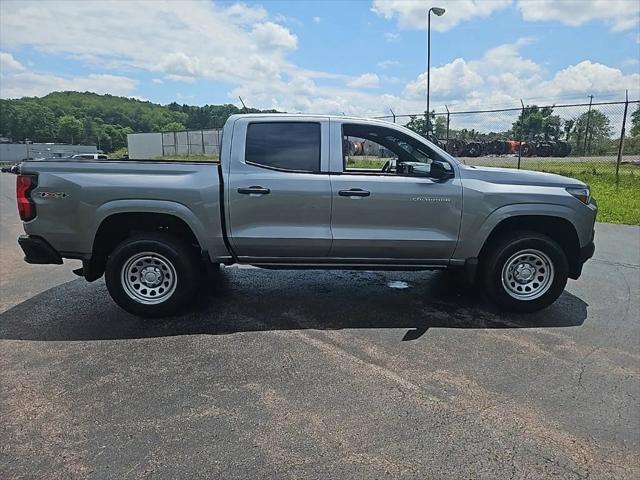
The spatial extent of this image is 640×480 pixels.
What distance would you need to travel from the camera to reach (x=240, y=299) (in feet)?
17.3

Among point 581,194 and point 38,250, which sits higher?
point 581,194

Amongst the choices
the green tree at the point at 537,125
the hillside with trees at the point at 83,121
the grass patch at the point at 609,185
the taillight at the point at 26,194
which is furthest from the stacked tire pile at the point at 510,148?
the hillside with trees at the point at 83,121

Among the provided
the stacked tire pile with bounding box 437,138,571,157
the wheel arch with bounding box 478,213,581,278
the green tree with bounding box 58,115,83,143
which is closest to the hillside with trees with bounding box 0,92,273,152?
the green tree with bounding box 58,115,83,143

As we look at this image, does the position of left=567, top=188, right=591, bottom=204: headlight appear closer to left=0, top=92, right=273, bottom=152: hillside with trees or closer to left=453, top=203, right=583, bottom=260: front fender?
left=453, top=203, right=583, bottom=260: front fender

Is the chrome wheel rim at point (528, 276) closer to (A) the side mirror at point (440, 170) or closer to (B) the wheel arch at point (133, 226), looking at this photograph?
(A) the side mirror at point (440, 170)

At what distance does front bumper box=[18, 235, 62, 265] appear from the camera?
14.8 feet

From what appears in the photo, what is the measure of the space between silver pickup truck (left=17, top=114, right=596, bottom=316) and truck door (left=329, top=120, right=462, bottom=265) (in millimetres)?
11

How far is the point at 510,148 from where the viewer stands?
1139 inches

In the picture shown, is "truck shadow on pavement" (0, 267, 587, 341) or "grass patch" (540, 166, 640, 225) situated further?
"grass patch" (540, 166, 640, 225)

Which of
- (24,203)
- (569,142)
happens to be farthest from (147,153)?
(24,203)

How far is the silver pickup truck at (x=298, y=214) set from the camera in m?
4.46

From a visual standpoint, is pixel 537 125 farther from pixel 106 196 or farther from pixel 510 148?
pixel 106 196

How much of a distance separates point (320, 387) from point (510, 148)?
28783mm

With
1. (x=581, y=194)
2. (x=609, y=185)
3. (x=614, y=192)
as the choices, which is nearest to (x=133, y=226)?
(x=581, y=194)
